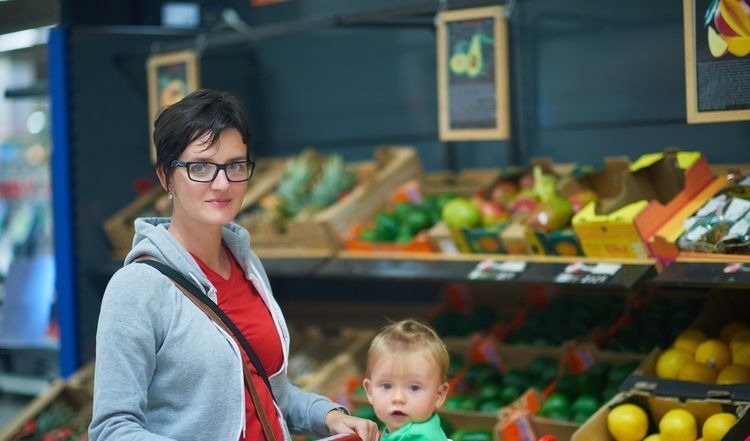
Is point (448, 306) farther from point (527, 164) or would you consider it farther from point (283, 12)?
point (283, 12)

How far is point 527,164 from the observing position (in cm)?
503

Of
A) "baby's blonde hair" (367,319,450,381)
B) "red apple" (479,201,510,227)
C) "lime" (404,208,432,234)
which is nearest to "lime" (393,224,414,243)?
"lime" (404,208,432,234)

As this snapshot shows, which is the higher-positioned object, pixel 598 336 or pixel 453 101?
pixel 453 101

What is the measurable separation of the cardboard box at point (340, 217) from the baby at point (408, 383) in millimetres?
2207

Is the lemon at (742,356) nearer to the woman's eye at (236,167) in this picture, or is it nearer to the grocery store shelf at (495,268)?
the grocery store shelf at (495,268)

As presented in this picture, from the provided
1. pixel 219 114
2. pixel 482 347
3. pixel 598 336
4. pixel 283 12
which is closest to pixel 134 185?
pixel 283 12

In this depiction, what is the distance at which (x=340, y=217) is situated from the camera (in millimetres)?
4680

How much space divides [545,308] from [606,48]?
131 cm

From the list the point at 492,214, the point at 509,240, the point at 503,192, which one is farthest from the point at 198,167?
the point at 503,192

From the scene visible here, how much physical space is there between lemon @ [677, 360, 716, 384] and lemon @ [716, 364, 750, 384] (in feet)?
0.20

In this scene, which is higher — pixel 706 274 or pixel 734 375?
pixel 706 274

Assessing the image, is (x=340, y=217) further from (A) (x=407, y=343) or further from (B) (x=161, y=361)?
(B) (x=161, y=361)

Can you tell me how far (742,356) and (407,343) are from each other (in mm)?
1505

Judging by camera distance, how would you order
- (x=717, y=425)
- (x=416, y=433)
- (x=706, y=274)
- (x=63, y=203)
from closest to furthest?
(x=416, y=433) < (x=717, y=425) < (x=706, y=274) < (x=63, y=203)
